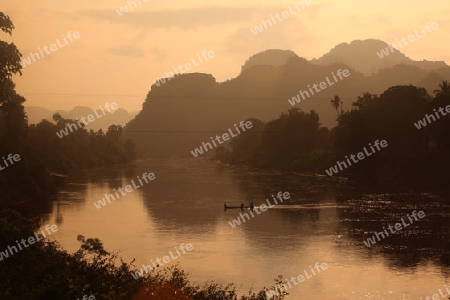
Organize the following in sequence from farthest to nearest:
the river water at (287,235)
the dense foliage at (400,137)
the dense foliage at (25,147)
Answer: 1. the dense foliage at (400,137)
2. the river water at (287,235)
3. the dense foliage at (25,147)

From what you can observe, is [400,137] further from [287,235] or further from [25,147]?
[25,147]

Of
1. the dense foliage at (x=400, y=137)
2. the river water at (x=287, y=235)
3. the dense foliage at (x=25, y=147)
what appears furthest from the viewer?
the dense foliage at (x=400, y=137)

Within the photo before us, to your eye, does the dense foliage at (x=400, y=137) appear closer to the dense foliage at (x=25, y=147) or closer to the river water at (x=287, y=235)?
the river water at (x=287, y=235)

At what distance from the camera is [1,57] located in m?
37.7

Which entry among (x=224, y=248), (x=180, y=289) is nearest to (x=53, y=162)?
(x=224, y=248)

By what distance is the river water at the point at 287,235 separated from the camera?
136 feet

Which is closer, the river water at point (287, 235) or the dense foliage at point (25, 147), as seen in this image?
the dense foliage at point (25, 147)

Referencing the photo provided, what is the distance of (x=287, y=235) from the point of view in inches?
2322

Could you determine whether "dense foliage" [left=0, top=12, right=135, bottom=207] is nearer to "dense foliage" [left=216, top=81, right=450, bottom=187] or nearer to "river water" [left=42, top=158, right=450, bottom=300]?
"river water" [left=42, top=158, right=450, bottom=300]

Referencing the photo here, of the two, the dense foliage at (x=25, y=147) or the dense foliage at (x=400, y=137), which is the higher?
the dense foliage at (x=25, y=147)

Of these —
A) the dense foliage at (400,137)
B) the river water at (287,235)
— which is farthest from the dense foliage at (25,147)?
the dense foliage at (400,137)

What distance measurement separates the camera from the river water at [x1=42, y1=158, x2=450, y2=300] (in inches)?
1629

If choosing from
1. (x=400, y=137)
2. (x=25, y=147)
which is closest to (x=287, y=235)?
(x=25, y=147)

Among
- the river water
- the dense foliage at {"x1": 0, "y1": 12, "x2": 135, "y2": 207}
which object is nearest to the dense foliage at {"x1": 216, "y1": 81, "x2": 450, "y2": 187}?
the river water
